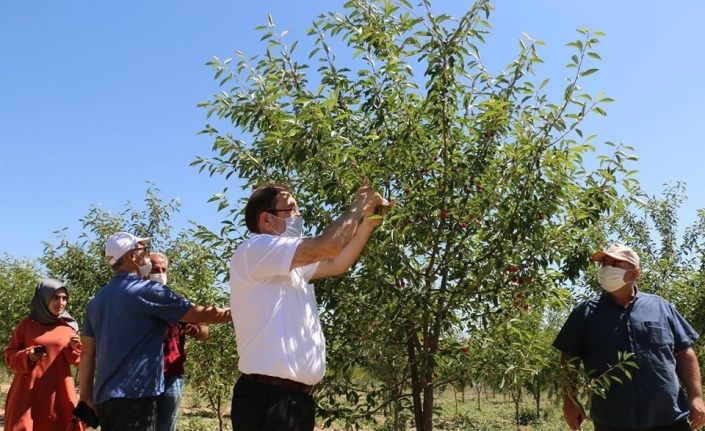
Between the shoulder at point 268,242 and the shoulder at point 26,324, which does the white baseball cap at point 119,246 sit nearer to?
the shoulder at point 268,242

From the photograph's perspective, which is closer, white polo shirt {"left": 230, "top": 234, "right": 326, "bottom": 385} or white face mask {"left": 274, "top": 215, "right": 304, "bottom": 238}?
white polo shirt {"left": 230, "top": 234, "right": 326, "bottom": 385}

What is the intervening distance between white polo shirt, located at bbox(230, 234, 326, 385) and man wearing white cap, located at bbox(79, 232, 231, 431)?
3.23 ft

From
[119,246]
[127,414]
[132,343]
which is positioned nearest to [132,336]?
[132,343]

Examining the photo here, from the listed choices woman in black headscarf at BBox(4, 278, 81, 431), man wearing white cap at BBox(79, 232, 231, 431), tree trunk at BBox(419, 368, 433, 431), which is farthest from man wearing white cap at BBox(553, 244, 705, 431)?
woman in black headscarf at BBox(4, 278, 81, 431)

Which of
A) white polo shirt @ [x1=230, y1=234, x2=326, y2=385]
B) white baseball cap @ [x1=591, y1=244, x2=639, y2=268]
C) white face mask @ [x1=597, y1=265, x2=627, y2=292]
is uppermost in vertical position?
white baseball cap @ [x1=591, y1=244, x2=639, y2=268]

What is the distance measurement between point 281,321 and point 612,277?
86.9 inches

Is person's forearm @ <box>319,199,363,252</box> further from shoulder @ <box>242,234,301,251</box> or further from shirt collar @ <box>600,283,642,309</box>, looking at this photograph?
shirt collar @ <box>600,283,642,309</box>

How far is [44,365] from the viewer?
480 centimetres

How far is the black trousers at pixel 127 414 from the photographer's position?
3.43 meters

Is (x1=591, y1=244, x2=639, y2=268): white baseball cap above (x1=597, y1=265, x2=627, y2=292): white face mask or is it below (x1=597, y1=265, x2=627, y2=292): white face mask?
above

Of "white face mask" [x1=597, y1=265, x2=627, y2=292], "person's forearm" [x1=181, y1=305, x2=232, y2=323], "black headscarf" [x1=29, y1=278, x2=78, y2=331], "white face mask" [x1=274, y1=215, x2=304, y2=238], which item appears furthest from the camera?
"black headscarf" [x1=29, y1=278, x2=78, y2=331]

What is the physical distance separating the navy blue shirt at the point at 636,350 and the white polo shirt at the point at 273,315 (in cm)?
181

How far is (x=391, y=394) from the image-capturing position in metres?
3.78

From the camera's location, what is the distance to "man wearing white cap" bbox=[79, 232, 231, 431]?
11.3ft
